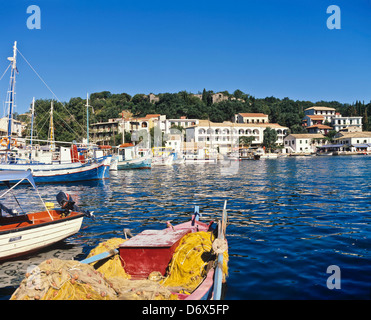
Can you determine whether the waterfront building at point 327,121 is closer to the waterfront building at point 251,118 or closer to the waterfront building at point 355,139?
the waterfront building at point 355,139

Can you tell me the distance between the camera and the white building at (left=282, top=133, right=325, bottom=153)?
107m

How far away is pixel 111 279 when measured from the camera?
667 cm

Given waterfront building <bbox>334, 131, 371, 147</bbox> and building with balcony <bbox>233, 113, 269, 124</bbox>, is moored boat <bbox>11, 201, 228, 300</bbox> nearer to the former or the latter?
waterfront building <bbox>334, 131, 371, 147</bbox>

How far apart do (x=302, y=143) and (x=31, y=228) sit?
4235 inches

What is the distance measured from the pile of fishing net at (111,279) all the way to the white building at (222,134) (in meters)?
90.4

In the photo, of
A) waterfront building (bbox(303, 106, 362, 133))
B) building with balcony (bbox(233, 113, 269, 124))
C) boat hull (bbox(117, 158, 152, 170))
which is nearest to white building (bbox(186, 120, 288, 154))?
building with balcony (bbox(233, 113, 269, 124))

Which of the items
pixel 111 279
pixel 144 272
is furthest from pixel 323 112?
pixel 111 279

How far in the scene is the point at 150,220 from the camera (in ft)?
49.6

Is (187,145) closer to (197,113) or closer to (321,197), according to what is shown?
(197,113)

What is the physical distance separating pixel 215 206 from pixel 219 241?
38.0 feet

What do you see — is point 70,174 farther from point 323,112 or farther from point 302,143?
point 323,112

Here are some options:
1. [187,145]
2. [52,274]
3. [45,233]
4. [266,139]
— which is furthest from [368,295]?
[266,139]

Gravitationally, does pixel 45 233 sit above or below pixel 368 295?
above
